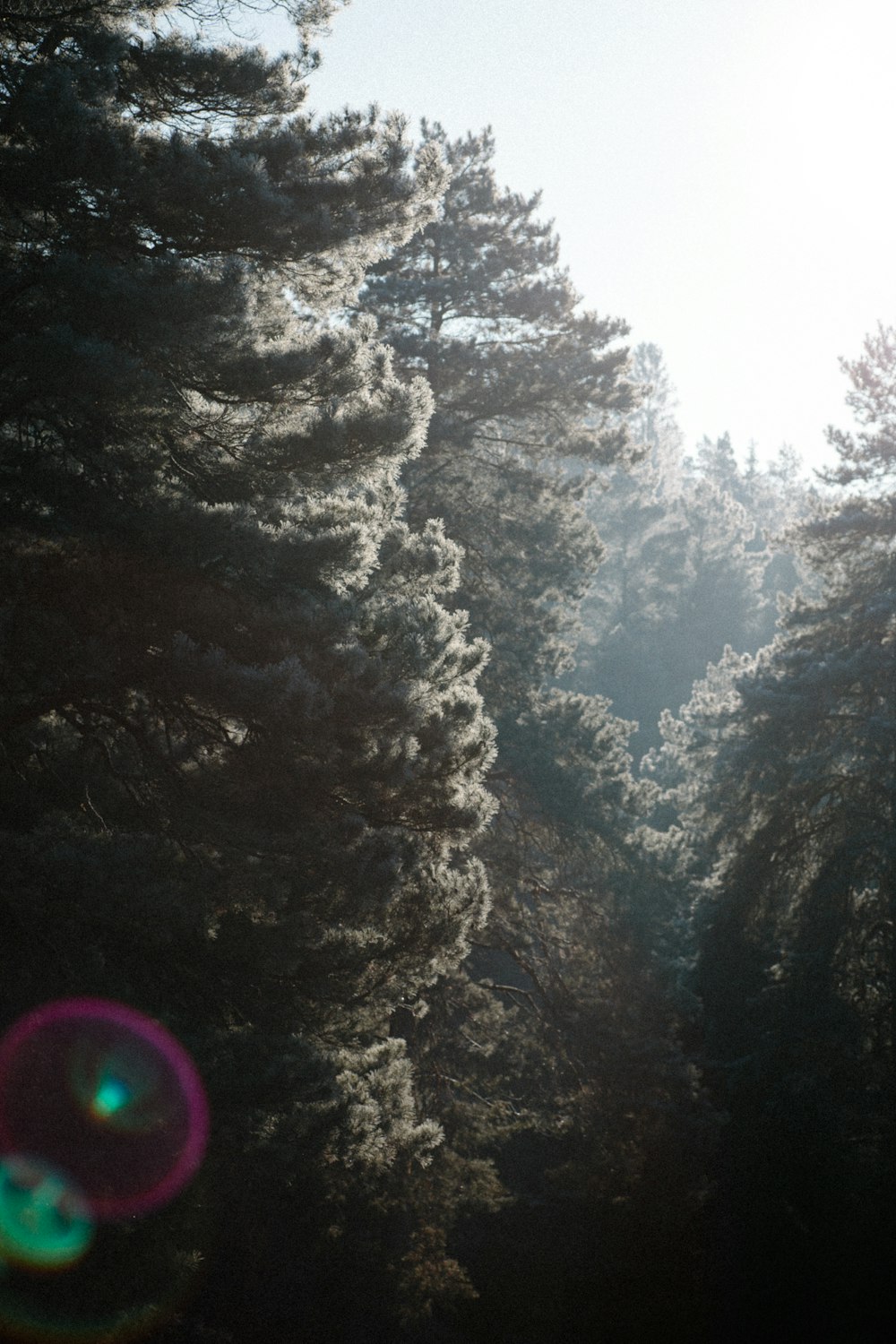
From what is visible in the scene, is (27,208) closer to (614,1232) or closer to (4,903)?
(4,903)

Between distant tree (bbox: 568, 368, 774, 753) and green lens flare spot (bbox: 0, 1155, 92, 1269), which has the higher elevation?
distant tree (bbox: 568, 368, 774, 753)

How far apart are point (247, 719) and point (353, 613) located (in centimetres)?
109

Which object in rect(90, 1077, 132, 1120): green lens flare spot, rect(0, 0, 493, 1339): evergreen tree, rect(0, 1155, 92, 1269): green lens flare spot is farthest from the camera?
rect(90, 1077, 132, 1120): green lens flare spot

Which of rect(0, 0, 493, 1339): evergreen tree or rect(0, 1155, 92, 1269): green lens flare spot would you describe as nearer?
rect(0, 0, 493, 1339): evergreen tree

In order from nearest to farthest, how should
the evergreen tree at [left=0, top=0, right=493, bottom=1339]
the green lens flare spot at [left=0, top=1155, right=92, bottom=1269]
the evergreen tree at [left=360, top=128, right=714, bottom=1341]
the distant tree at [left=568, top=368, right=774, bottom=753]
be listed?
the evergreen tree at [left=0, top=0, right=493, bottom=1339]
the green lens flare spot at [left=0, top=1155, right=92, bottom=1269]
the evergreen tree at [left=360, top=128, right=714, bottom=1341]
the distant tree at [left=568, top=368, right=774, bottom=753]

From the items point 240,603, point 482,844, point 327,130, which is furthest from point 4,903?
point 482,844

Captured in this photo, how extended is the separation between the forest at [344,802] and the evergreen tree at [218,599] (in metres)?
0.04

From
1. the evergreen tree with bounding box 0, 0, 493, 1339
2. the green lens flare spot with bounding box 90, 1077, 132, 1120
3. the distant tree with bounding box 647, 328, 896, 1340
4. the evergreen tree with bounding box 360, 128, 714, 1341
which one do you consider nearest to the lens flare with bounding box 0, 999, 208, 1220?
the green lens flare spot with bounding box 90, 1077, 132, 1120

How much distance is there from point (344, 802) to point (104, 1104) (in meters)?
2.83

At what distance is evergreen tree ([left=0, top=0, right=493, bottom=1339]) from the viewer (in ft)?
21.5

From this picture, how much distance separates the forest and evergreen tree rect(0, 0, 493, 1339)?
0.04 metres

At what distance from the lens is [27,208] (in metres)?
7.01

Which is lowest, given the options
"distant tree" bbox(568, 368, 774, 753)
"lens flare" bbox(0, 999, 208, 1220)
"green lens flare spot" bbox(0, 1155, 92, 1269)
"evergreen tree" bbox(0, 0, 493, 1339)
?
"green lens flare spot" bbox(0, 1155, 92, 1269)

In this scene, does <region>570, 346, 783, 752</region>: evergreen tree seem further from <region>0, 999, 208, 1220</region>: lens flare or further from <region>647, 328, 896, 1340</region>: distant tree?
<region>0, 999, 208, 1220</region>: lens flare
